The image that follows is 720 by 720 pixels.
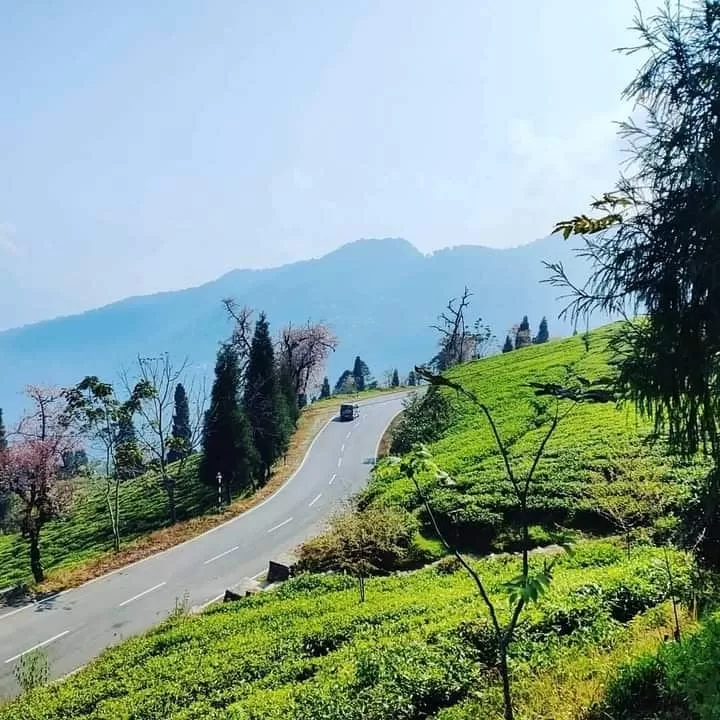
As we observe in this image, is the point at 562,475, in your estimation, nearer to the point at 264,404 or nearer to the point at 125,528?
the point at 264,404

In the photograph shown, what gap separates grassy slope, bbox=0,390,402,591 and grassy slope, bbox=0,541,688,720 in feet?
37.6

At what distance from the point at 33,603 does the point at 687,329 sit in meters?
21.6

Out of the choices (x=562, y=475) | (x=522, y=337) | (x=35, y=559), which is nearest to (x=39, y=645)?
(x=35, y=559)

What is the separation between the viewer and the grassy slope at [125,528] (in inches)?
982

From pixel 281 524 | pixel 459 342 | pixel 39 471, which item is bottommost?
pixel 281 524

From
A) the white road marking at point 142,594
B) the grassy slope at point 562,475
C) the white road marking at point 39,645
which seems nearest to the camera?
the grassy slope at point 562,475

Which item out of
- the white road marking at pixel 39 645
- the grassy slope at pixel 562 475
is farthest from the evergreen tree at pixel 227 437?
the white road marking at pixel 39 645

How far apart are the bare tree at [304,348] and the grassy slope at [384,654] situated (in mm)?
48141

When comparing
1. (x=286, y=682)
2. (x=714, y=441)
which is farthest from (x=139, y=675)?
(x=714, y=441)

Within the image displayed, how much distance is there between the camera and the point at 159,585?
2103 cm

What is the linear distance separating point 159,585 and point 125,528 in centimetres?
1559

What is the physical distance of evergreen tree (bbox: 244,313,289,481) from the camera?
1492 inches

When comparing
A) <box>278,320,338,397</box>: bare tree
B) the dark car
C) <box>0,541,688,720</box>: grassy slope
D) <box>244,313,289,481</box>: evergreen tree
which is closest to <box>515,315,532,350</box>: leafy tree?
<box>278,320,338,397</box>: bare tree

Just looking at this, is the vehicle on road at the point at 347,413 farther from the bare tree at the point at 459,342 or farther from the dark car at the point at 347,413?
the bare tree at the point at 459,342
